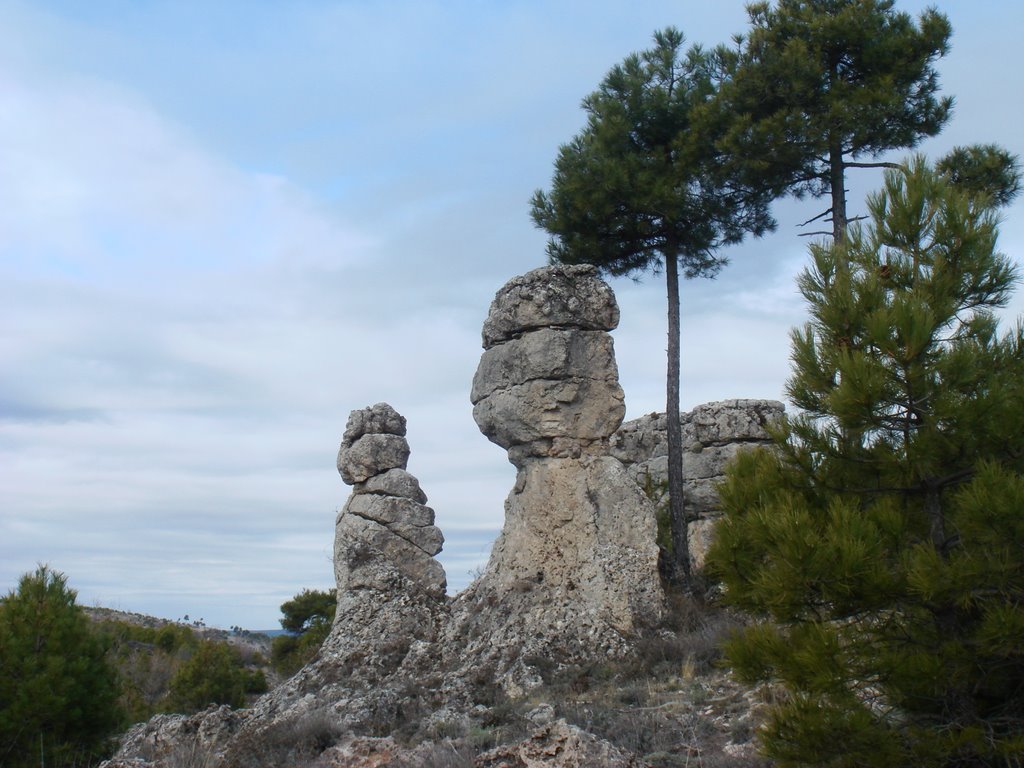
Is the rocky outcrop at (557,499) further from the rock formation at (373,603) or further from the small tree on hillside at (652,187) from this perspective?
the small tree on hillside at (652,187)

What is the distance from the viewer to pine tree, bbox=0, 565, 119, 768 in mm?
13031

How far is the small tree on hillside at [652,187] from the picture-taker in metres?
18.5

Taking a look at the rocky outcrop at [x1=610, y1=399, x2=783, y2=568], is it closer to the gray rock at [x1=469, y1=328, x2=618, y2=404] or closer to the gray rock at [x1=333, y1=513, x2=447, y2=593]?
the gray rock at [x1=333, y1=513, x2=447, y2=593]

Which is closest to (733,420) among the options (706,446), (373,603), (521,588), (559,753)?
(706,446)

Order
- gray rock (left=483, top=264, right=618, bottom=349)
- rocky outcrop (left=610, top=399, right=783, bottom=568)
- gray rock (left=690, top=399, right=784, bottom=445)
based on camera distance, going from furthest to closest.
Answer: gray rock (left=690, top=399, right=784, bottom=445) < rocky outcrop (left=610, top=399, right=783, bottom=568) < gray rock (left=483, top=264, right=618, bottom=349)

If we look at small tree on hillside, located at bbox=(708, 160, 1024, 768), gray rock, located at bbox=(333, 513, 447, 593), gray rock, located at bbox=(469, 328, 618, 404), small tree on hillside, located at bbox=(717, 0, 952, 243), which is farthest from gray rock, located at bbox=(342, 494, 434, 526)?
small tree on hillside, located at bbox=(708, 160, 1024, 768)

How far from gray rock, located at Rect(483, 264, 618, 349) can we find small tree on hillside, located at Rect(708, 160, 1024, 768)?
22.0 ft

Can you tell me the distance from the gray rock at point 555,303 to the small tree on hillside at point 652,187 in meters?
3.58

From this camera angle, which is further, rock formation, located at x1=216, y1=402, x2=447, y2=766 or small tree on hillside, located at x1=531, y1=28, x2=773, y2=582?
small tree on hillside, located at x1=531, y1=28, x2=773, y2=582

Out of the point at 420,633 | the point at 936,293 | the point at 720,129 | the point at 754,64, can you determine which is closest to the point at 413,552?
the point at 420,633

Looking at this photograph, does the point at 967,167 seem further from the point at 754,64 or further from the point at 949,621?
the point at 949,621

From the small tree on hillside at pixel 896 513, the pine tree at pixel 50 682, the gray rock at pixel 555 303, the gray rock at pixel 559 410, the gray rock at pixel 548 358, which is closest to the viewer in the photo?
the small tree on hillside at pixel 896 513

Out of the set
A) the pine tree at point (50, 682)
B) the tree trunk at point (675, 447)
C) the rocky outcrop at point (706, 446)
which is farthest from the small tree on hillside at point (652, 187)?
the pine tree at point (50, 682)

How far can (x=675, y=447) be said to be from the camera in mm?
17703
